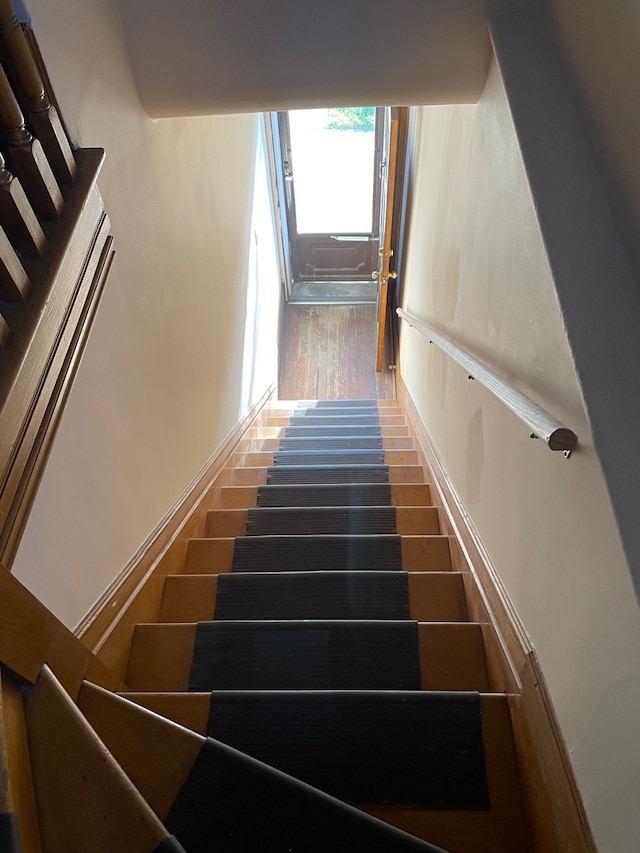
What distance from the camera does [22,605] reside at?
92 centimetres

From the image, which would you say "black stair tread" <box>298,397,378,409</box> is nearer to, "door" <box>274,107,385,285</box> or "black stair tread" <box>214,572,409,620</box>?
"door" <box>274,107,385,285</box>

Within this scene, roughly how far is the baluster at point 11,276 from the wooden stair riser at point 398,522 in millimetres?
1478

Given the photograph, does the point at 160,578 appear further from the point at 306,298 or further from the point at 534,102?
the point at 306,298

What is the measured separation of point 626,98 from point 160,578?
1.77 meters

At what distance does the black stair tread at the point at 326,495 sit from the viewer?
2578mm

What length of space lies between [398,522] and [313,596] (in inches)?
Result: 25.6

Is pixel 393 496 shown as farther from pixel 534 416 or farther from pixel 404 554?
pixel 534 416

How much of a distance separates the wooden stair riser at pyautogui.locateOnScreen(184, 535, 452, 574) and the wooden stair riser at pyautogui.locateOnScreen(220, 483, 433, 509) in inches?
18.4

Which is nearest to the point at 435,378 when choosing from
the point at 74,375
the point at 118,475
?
the point at 118,475

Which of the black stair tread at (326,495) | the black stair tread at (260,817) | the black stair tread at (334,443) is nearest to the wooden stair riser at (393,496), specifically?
the black stair tread at (326,495)

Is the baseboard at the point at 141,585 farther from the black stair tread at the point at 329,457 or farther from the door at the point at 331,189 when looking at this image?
the door at the point at 331,189

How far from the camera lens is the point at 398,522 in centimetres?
232

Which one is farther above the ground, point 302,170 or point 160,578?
point 302,170

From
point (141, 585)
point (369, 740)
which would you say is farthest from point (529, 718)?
point (141, 585)
